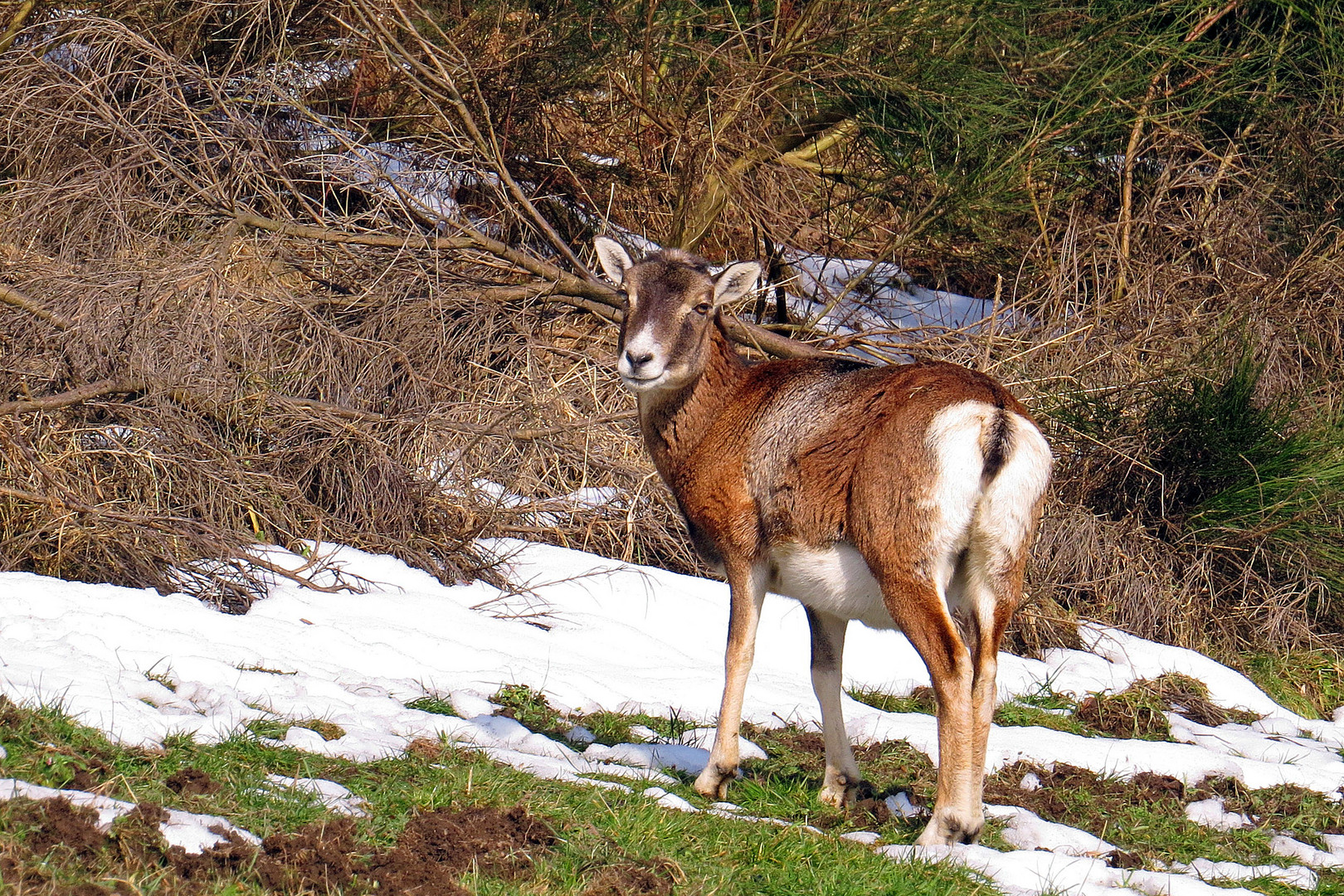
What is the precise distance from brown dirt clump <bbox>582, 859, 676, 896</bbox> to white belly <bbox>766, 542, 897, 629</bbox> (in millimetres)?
1473

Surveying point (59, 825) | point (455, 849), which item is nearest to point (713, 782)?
point (455, 849)

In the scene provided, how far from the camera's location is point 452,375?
10.6m

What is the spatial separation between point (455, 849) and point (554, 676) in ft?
10.5

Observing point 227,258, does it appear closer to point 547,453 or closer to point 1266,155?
point 547,453

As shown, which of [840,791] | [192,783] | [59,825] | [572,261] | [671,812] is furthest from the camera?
[572,261]

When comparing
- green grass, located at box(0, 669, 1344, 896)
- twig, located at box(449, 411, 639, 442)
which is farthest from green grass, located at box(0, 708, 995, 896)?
twig, located at box(449, 411, 639, 442)

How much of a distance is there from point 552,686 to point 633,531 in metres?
2.94

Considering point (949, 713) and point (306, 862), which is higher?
point (949, 713)

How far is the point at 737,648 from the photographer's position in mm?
5551

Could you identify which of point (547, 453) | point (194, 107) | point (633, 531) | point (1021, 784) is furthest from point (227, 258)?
point (1021, 784)

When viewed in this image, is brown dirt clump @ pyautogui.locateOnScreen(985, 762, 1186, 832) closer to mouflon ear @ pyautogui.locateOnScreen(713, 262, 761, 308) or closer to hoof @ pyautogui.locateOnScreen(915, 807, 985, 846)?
hoof @ pyautogui.locateOnScreen(915, 807, 985, 846)

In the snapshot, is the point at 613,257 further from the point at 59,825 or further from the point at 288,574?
the point at 59,825

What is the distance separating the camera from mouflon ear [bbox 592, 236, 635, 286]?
6.26 metres

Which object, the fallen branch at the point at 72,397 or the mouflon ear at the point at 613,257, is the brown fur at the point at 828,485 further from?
the fallen branch at the point at 72,397
